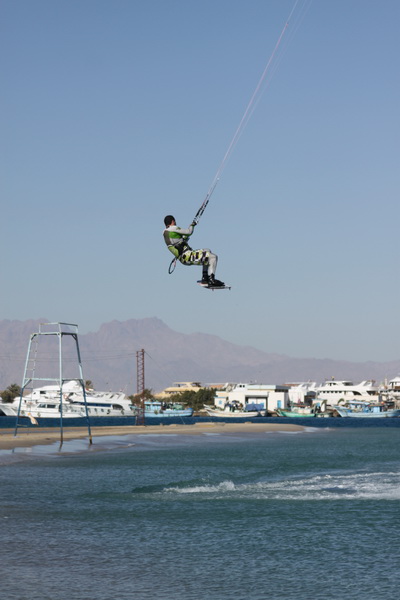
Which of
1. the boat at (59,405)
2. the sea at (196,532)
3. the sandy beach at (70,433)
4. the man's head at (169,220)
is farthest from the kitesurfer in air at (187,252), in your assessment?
the boat at (59,405)

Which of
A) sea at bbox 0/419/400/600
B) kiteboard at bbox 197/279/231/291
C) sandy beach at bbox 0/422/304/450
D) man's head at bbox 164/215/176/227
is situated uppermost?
man's head at bbox 164/215/176/227

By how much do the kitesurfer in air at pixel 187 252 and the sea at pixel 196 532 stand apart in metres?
8.05

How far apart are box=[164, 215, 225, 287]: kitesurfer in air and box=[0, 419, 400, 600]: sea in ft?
26.4

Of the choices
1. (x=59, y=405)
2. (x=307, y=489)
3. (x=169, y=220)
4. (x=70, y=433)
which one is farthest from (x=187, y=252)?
(x=59, y=405)

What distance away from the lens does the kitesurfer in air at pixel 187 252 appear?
882 inches

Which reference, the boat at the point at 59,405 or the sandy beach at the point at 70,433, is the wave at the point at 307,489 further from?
the boat at the point at 59,405

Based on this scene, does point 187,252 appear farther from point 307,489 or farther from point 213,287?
point 307,489

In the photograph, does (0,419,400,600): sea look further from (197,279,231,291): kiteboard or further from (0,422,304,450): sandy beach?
(0,422,304,450): sandy beach

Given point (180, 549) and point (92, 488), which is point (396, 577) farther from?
point (92, 488)

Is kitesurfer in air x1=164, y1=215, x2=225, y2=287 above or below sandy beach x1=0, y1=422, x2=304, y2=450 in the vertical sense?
above

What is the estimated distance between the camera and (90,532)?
24234mm

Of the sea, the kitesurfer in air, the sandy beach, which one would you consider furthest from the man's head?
the sandy beach

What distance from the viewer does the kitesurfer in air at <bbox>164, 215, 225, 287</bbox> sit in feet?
73.5

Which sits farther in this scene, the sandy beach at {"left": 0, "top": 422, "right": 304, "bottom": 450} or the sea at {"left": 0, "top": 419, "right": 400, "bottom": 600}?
the sandy beach at {"left": 0, "top": 422, "right": 304, "bottom": 450}
